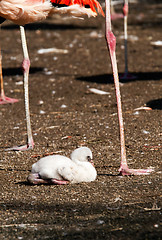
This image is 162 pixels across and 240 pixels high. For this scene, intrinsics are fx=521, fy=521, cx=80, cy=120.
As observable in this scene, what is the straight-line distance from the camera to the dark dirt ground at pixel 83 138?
9.53 ft

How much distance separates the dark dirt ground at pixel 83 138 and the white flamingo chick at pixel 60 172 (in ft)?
0.17

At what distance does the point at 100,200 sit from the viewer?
3.28 m

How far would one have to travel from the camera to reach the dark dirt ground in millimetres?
2906

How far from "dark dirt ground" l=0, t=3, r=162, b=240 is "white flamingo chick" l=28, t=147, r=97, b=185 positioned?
2.0 inches

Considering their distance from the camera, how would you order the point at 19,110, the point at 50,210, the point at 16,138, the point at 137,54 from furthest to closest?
the point at 137,54, the point at 19,110, the point at 16,138, the point at 50,210

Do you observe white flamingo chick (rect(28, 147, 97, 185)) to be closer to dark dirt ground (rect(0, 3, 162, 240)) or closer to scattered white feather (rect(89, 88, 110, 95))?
dark dirt ground (rect(0, 3, 162, 240))

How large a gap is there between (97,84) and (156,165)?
3.69 m

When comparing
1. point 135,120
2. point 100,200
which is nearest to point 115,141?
point 135,120

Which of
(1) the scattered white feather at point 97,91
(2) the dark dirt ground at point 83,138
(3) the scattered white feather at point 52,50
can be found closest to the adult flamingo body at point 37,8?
(2) the dark dirt ground at point 83,138

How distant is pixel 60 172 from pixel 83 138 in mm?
1441

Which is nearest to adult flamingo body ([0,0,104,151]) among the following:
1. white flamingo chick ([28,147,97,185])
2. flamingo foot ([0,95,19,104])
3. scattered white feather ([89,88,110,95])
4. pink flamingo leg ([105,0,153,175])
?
pink flamingo leg ([105,0,153,175])

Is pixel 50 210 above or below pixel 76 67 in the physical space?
above

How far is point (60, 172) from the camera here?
3.58 m

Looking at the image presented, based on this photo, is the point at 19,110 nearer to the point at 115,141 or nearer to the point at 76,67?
the point at 115,141
